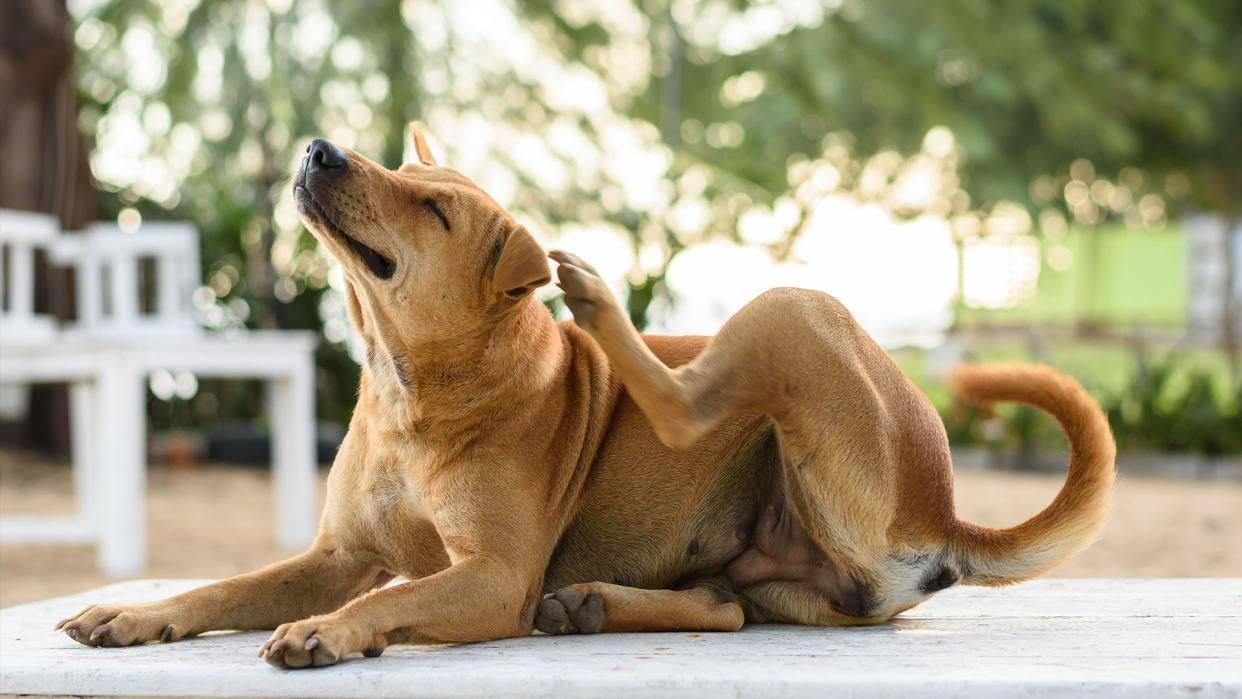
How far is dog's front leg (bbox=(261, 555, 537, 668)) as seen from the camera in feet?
6.70

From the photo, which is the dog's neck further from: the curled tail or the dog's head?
the curled tail

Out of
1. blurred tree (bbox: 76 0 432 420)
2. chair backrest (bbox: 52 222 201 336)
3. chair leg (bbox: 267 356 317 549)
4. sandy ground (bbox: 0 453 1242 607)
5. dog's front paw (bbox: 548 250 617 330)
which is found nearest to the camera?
dog's front paw (bbox: 548 250 617 330)

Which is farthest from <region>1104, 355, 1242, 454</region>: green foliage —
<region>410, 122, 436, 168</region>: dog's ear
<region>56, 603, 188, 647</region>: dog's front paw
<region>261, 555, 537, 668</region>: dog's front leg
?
<region>56, 603, 188, 647</region>: dog's front paw

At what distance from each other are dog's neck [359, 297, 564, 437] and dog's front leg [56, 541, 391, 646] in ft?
1.22

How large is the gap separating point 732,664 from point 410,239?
1.09 metres

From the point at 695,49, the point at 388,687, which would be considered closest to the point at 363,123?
the point at 695,49

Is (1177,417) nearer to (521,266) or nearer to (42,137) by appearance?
(42,137)

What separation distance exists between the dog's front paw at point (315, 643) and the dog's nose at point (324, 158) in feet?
2.93

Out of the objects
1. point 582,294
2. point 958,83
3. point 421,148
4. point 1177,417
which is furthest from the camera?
point 958,83

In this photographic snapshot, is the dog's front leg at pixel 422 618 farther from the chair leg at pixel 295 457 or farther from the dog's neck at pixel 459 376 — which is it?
the chair leg at pixel 295 457

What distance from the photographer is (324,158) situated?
2445 millimetres

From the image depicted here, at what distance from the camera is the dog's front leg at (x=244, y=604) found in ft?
7.91

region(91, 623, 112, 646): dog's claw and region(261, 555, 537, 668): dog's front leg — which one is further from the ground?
region(261, 555, 537, 668): dog's front leg

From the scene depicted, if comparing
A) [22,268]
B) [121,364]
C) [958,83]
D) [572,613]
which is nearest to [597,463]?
[572,613]
